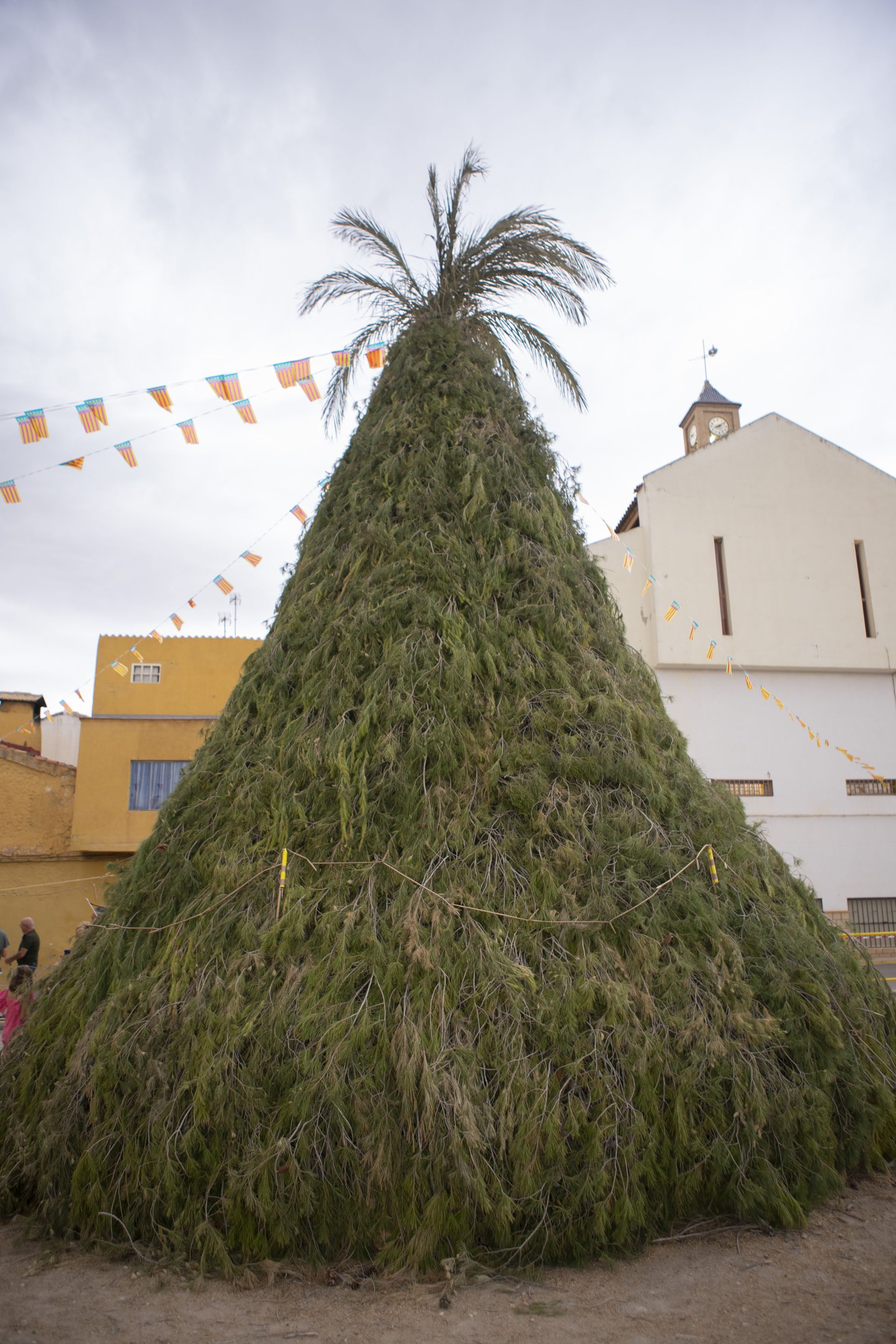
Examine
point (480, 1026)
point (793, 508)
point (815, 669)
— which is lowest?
point (480, 1026)

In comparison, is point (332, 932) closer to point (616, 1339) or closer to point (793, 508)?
point (616, 1339)

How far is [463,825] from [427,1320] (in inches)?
75.7

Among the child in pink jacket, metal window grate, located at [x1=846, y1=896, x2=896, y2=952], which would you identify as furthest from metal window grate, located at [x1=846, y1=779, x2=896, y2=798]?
the child in pink jacket

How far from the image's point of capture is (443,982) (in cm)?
363

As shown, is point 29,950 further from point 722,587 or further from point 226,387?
point 722,587

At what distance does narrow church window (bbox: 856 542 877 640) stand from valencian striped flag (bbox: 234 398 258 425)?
37.8 feet

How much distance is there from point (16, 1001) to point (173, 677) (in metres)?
11.9

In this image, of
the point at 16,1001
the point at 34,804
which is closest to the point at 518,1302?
the point at 16,1001

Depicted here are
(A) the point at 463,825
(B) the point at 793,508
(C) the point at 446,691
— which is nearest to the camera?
(A) the point at 463,825

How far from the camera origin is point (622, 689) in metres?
5.02

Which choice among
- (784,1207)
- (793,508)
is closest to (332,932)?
(784,1207)

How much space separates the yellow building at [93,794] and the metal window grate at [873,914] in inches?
450

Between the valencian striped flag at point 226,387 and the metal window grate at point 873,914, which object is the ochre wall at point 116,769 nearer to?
the valencian striped flag at point 226,387

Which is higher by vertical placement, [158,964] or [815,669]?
[815,669]
